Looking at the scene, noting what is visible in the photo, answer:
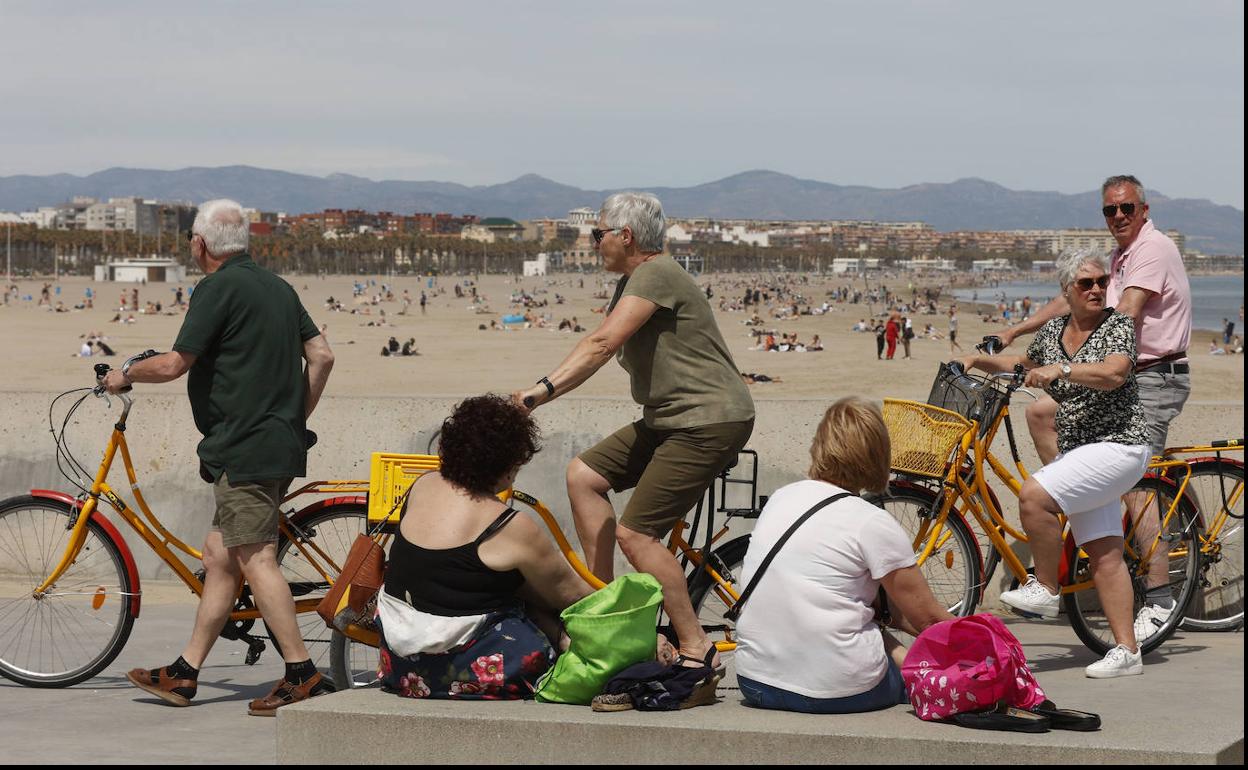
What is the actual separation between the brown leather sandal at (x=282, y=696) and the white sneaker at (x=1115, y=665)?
255 centimetres

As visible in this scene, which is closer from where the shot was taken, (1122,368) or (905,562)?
(905,562)

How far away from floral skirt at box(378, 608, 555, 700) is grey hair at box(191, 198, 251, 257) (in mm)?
1586

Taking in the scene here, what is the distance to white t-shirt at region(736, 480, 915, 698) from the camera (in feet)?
12.3

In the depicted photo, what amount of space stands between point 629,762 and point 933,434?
191 centimetres

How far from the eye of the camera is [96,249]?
553ft

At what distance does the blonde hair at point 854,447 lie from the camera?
3775 millimetres

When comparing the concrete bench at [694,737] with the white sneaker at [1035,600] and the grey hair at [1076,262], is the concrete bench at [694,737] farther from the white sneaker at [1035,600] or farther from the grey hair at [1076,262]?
the grey hair at [1076,262]

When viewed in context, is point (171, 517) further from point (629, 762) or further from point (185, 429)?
point (629, 762)

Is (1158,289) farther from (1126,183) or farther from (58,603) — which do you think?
(58,603)

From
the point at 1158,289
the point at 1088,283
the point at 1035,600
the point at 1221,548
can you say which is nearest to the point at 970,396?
the point at 1088,283

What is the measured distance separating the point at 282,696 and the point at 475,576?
3.77 ft

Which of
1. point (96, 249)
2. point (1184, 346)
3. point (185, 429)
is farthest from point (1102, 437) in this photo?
point (96, 249)

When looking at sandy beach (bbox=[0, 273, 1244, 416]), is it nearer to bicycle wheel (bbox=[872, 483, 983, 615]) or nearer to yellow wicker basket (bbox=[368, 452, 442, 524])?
bicycle wheel (bbox=[872, 483, 983, 615])

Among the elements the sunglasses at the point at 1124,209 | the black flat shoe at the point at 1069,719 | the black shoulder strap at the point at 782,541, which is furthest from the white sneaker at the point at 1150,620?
the black shoulder strap at the point at 782,541
